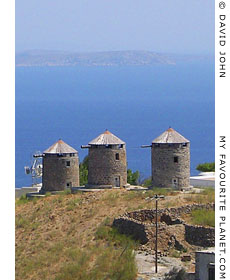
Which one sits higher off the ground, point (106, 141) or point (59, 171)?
point (106, 141)

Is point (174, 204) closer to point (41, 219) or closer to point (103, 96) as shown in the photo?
point (41, 219)

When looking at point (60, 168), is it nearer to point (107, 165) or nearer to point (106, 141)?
point (107, 165)

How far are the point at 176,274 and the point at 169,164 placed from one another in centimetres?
732

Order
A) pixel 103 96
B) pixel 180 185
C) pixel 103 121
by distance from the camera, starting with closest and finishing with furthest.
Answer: pixel 180 185
pixel 103 121
pixel 103 96

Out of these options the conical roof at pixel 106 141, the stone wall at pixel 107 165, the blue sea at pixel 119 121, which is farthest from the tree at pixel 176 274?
the blue sea at pixel 119 121

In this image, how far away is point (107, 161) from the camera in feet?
94.7

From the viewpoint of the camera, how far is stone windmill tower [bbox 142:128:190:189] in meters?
28.0
